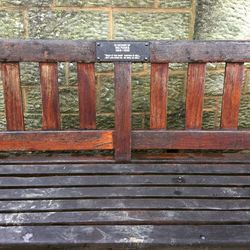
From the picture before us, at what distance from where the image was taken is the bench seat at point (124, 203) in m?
1.60

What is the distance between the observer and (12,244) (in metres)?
1.56

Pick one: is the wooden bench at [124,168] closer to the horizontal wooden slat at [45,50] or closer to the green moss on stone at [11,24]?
the horizontal wooden slat at [45,50]

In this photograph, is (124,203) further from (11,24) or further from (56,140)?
(11,24)

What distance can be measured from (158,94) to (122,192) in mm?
557

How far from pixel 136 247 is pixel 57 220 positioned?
36 centimetres

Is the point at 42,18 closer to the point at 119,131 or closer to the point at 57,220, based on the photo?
the point at 119,131

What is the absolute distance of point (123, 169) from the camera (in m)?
2.06

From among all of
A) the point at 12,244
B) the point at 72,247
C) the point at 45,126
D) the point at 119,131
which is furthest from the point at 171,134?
the point at 12,244

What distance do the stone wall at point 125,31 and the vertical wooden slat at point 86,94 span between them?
1.03 ft

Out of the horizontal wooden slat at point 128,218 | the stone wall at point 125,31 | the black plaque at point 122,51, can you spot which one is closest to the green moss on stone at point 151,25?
the stone wall at point 125,31

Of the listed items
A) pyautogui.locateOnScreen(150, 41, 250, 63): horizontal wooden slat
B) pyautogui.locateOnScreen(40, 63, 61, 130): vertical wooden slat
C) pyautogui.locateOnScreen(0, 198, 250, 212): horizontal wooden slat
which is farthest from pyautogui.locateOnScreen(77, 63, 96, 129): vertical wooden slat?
pyautogui.locateOnScreen(0, 198, 250, 212): horizontal wooden slat

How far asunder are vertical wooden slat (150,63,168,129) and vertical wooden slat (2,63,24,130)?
2.29ft

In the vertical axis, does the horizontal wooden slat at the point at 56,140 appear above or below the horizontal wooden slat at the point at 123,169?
above

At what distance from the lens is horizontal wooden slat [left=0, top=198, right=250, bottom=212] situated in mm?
1756
